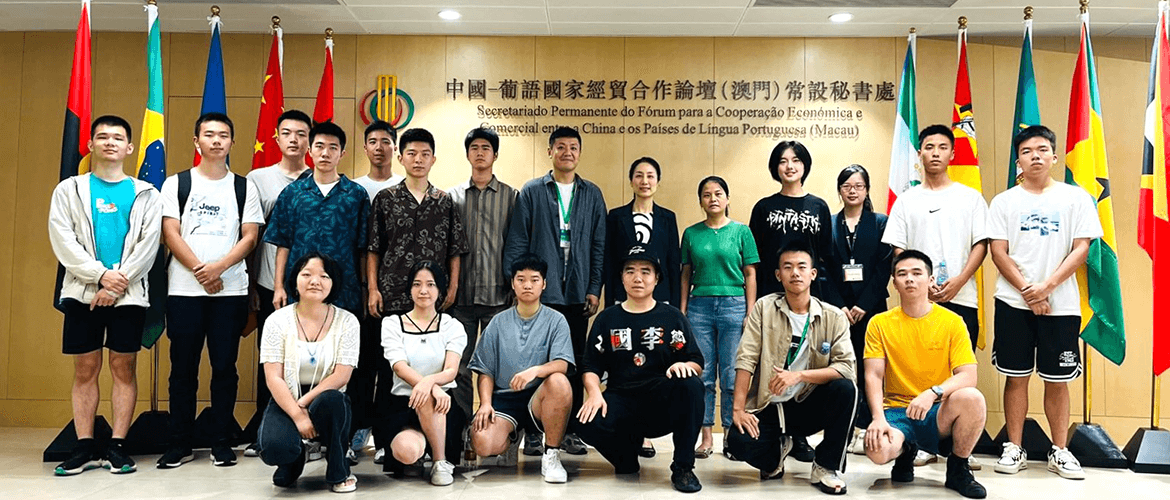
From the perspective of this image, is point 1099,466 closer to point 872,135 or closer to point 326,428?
point 872,135

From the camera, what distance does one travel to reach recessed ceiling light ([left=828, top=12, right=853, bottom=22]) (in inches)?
223

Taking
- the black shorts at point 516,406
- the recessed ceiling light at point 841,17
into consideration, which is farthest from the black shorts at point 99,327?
the recessed ceiling light at point 841,17

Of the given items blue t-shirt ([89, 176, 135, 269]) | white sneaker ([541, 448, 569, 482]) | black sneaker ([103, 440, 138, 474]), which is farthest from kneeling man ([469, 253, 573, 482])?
blue t-shirt ([89, 176, 135, 269])

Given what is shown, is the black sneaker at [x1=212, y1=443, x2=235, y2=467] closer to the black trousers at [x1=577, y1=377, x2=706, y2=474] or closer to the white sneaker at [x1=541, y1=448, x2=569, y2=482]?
the white sneaker at [x1=541, y1=448, x2=569, y2=482]

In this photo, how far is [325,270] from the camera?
3.89 m

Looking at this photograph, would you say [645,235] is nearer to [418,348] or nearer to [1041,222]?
[418,348]

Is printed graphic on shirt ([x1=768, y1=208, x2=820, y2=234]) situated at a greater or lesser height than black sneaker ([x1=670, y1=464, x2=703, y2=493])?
greater

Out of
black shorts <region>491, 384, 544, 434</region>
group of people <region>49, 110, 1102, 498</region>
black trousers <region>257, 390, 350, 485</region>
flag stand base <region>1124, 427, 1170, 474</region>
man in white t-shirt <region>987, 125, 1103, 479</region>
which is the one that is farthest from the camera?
flag stand base <region>1124, 427, 1170, 474</region>

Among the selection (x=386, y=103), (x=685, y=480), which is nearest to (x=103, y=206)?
(x=386, y=103)

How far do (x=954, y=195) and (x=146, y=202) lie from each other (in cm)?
413

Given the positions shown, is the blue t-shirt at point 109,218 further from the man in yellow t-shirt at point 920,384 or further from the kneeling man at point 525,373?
the man in yellow t-shirt at point 920,384

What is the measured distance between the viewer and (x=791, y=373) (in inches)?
151

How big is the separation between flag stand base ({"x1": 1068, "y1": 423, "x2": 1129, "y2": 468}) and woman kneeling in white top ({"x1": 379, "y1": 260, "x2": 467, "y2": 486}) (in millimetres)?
3296

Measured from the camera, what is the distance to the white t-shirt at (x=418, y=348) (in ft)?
13.0
